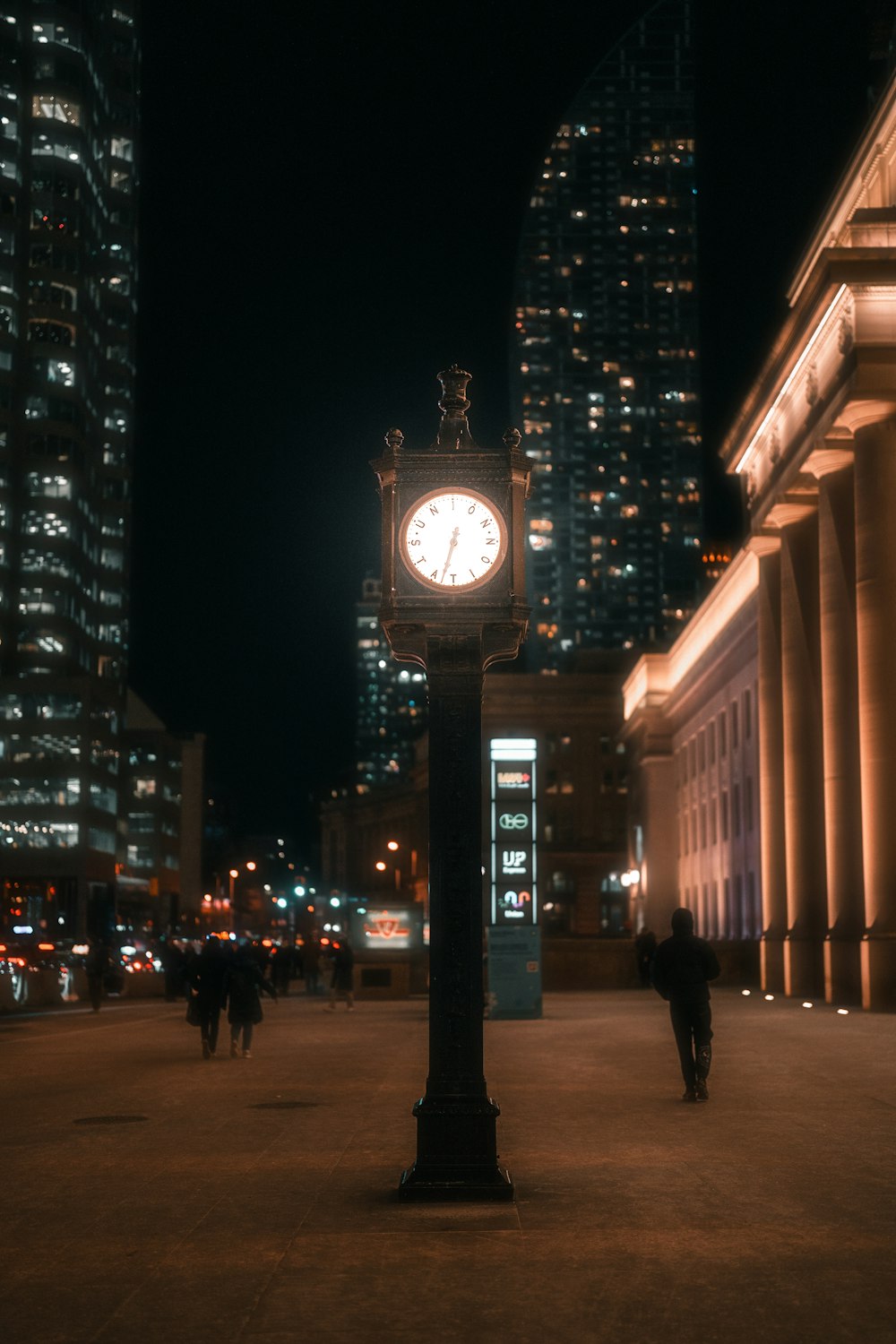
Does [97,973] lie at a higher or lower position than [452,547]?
lower

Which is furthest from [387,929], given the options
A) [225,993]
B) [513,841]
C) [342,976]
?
[225,993]

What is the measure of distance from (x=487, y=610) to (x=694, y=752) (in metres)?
75.5

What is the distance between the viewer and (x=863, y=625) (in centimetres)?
3669

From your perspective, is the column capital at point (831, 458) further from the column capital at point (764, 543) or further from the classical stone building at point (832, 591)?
the column capital at point (764, 543)

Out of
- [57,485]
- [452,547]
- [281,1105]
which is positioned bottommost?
[281,1105]

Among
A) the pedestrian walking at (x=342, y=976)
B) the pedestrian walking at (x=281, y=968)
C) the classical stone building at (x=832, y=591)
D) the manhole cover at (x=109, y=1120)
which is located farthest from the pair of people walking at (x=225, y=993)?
the pedestrian walking at (x=281, y=968)

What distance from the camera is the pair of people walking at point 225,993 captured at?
23281 mm

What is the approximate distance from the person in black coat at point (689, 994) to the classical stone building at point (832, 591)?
19.8m

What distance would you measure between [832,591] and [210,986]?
22.1 metres

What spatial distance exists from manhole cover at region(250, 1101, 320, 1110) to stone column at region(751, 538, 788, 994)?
108 feet

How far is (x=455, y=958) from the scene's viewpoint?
1027 cm

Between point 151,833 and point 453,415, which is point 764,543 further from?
point 151,833

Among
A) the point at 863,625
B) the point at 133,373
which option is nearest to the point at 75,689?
the point at 133,373

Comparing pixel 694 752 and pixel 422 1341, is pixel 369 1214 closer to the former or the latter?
pixel 422 1341
